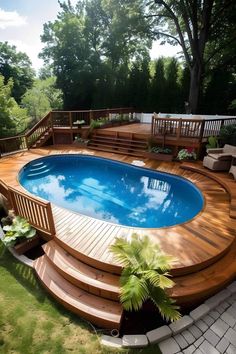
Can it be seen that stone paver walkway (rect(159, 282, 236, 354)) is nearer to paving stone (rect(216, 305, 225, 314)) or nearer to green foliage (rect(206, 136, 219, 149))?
paving stone (rect(216, 305, 225, 314))

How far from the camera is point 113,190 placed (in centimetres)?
671

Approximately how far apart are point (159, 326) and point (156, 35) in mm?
14752

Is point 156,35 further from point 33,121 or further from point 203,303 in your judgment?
point 203,303

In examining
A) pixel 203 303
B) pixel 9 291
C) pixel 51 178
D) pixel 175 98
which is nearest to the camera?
pixel 203 303

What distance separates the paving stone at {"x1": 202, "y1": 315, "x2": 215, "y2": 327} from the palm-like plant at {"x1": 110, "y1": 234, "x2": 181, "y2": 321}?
49 cm

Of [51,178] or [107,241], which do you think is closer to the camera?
[107,241]

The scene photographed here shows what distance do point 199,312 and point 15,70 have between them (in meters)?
32.0

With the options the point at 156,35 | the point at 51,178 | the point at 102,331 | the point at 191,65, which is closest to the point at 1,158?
the point at 51,178

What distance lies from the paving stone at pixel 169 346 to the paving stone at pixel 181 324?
0.35ft

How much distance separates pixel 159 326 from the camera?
8.96 feet

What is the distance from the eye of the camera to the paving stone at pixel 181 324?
2486mm

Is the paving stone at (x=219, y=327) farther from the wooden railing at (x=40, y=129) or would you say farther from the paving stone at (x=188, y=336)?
the wooden railing at (x=40, y=129)

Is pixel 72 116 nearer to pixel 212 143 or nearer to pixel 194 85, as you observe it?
pixel 194 85

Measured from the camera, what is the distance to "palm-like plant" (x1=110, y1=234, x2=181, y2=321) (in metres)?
2.31
